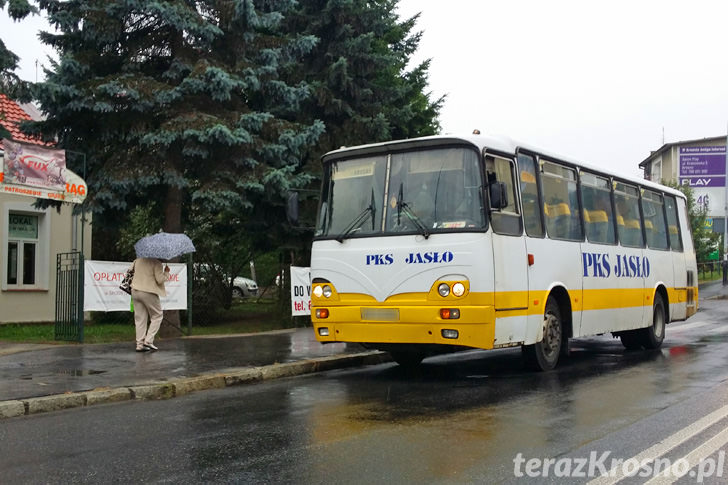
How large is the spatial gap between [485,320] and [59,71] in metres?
10.9

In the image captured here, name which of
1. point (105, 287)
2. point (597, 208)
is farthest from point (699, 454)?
point (105, 287)

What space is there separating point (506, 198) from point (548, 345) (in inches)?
109

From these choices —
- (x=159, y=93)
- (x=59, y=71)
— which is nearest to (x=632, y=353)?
(x=159, y=93)

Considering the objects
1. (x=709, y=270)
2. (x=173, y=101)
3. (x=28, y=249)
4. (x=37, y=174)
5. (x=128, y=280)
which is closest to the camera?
(x=37, y=174)

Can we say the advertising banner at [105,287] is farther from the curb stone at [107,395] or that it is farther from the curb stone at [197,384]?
the curb stone at [107,395]

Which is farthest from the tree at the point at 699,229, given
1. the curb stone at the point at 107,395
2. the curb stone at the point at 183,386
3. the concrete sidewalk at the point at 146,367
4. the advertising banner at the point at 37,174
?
the curb stone at the point at 107,395

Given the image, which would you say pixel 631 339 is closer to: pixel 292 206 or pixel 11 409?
pixel 292 206

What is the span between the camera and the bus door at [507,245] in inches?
382

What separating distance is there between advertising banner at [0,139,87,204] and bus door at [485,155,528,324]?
810 cm

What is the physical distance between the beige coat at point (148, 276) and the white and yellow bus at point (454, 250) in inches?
145

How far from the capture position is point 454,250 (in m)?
9.62

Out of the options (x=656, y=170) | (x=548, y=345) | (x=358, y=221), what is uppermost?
(x=656, y=170)

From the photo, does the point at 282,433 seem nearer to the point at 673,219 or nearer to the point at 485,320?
the point at 485,320

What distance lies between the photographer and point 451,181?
9.95 meters
